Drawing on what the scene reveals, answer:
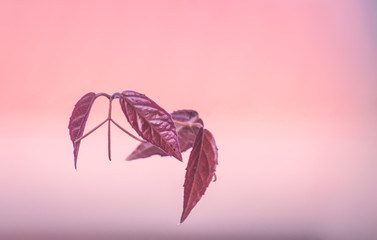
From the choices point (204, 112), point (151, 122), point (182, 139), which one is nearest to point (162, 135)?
point (151, 122)

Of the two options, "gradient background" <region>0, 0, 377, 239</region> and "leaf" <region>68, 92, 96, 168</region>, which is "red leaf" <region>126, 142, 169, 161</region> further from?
"gradient background" <region>0, 0, 377, 239</region>

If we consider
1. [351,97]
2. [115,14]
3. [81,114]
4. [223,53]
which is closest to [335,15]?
[351,97]

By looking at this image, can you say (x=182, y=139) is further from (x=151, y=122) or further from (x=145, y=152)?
(x=151, y=122)

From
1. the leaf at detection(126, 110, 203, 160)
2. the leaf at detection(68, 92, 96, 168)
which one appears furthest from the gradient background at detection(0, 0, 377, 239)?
the leaf at detection(68, 92, 96, 168)

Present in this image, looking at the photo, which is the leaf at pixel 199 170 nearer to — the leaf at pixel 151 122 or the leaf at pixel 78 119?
the leaf at pixel 151 122

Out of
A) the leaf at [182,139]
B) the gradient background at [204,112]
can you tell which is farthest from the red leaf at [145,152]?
Result: the gradient background at [204,112]
